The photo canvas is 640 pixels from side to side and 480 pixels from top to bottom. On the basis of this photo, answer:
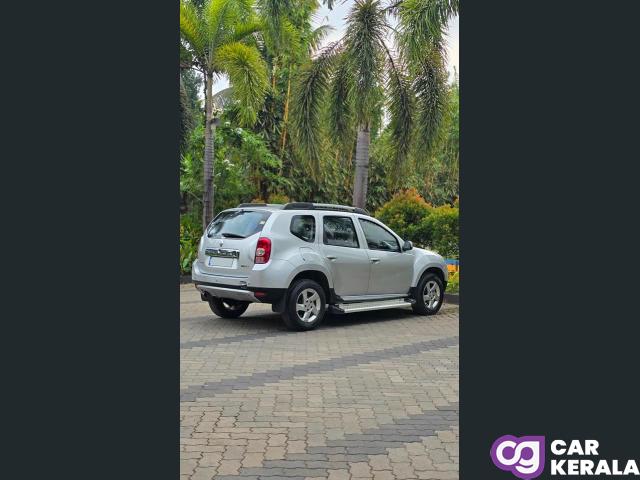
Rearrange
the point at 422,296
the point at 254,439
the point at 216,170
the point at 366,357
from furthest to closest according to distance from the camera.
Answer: the point at 216,170
the point at 422,296
the point at 366,357
the point at 254,439

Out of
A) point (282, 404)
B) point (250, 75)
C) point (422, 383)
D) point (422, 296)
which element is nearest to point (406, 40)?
point (250, 75)

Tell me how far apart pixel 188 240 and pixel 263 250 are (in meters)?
9.27

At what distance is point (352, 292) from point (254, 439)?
547 cm

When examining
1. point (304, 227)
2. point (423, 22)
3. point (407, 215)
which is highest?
point (423, 22)

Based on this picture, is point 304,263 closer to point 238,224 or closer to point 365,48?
point 238,224

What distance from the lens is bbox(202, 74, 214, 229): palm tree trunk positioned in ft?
56.6

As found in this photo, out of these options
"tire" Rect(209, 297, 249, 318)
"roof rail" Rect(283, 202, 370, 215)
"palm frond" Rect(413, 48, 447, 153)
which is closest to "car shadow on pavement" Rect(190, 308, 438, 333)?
"tire" Rect(209, 297, 249, 318)

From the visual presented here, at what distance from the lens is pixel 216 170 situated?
20.4 m

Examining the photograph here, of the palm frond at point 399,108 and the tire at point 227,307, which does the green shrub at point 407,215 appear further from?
the tire at point 227,307

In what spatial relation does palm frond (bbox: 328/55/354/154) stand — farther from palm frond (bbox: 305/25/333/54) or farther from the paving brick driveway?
the paving brick driveway

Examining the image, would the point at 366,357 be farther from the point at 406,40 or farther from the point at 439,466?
the point at 406,40

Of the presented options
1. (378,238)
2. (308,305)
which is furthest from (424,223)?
(308,305)

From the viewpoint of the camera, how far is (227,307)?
34.6ft

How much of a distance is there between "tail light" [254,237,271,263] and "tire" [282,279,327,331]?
59 centimetres
